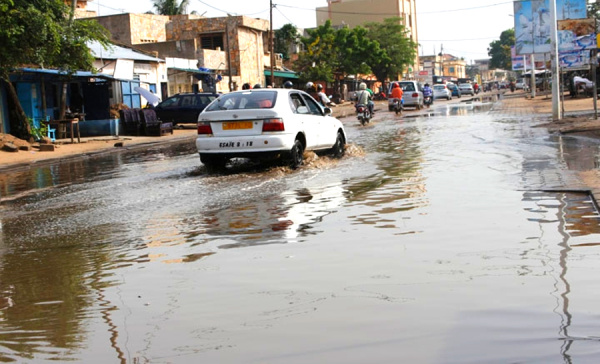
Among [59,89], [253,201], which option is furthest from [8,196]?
[59,89]

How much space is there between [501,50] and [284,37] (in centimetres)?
10797

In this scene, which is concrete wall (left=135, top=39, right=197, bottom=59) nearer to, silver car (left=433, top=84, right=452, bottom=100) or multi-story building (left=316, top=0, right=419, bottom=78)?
silver car (left=433, top=84, right=452, bottom=100)

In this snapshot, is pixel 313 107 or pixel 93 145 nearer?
pixel 313 107

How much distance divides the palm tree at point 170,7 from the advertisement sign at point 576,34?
4249 cm

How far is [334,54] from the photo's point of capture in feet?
218

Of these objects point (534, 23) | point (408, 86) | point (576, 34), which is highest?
point (534, 23)

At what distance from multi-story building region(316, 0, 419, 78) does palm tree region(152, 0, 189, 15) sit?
40752 mm

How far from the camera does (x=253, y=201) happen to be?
9773mm

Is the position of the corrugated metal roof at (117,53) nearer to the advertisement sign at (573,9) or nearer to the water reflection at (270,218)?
the advertisement sign at (573,9)

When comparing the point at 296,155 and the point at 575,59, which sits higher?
the point at 575,59

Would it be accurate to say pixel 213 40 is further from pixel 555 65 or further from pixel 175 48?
pixel 555 65

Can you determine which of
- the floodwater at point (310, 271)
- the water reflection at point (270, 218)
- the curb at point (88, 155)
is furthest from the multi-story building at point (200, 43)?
the water reflection at point (270, 218)

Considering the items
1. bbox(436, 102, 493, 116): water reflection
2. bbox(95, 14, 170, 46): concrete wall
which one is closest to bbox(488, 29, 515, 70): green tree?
bbox(95, 14, 170, 46): concrete wall

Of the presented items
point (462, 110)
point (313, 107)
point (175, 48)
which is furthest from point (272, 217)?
point (175, 48)
